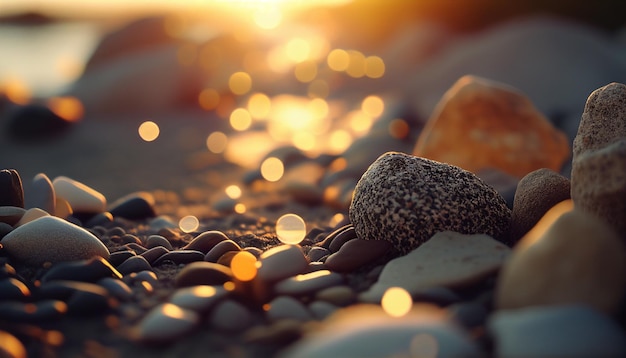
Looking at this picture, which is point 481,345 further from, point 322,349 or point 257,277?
point 257,277

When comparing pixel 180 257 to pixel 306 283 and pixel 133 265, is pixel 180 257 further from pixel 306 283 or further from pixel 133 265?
pixel 306 283

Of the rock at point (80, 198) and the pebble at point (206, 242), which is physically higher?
the rock at point (80, 198)

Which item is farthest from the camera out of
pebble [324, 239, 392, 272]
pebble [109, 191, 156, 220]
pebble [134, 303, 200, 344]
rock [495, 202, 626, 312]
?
pebble [109, 191, 156, 220]

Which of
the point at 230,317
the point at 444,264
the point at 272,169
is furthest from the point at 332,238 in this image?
the point at 272,169

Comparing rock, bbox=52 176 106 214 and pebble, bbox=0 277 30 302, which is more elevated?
rock, bbox=52 176 106 214

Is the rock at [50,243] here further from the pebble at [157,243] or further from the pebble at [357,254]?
the pebble at [357,254]

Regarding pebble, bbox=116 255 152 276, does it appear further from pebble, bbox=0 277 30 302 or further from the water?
the water

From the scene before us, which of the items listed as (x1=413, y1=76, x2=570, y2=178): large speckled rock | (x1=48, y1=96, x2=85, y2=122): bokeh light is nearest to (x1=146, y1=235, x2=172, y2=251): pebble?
(x1=413, y1=76, x2=570, y2=178): large speckled rock

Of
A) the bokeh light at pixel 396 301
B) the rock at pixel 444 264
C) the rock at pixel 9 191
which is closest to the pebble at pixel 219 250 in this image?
the rock at pixel 444 264
